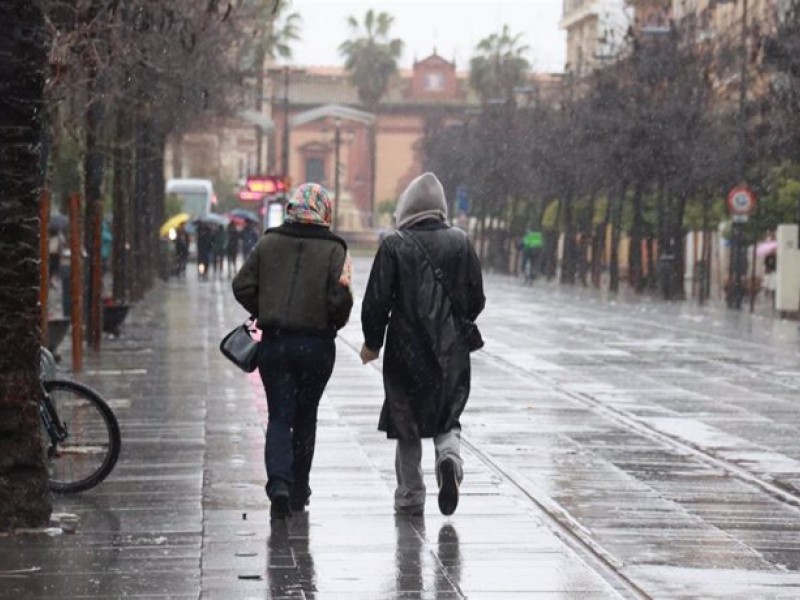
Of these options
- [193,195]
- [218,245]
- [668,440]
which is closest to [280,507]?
[668,440]

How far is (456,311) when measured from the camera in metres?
11.4

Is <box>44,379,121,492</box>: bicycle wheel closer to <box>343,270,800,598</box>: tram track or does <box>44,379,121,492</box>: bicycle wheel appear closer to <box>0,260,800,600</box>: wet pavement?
<box>0,260,800,600</box>: wet pavement

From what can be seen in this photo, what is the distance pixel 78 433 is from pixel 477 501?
2289 millimetres

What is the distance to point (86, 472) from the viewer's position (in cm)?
1255

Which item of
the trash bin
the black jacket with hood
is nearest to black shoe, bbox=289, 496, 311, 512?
the black jacket with hood

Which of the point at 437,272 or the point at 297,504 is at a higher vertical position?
the point at 437,272

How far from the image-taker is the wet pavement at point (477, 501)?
9.35 metres

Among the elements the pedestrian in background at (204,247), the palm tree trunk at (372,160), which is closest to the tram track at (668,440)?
the pedestrian in background at (204,247)

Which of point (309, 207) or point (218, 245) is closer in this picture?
point (309, 207)

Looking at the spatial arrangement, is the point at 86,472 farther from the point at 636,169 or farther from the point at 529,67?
the point at 529,67

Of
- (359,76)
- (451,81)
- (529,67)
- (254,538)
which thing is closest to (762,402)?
(254,538)

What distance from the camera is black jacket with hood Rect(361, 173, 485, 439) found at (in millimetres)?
11297

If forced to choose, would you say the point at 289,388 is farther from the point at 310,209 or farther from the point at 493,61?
the point at 493,61

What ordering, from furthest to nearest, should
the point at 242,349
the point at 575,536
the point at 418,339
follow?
the point at 242,349, the point at 418,339, the point at 575,536
